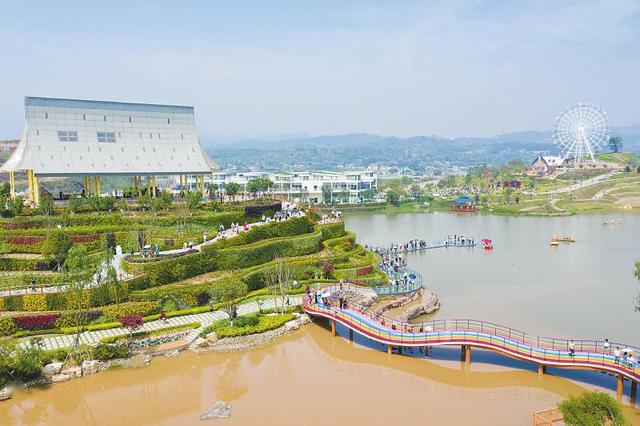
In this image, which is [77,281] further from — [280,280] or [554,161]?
[554,161]

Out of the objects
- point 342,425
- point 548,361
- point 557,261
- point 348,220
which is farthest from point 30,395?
point 348,220

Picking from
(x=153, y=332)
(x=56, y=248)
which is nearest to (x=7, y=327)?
(x=56, y=248)

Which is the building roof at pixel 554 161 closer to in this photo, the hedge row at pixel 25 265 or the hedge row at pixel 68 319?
the hedge row at pixel 68 319

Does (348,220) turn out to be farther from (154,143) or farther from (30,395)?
(30,395)

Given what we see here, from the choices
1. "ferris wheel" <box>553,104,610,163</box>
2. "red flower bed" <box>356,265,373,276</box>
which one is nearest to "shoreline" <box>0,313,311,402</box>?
"red flower bed" <box>356,265,373,276</box>

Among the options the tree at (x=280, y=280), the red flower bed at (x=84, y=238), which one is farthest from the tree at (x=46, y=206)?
the tree at (x=280, y=280)

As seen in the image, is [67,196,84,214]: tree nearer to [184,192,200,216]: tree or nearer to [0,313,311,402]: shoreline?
[184,192,200,216]: tree

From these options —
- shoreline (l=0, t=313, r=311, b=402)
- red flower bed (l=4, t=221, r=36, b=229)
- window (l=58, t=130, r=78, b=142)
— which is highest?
window (l=58, t=130, r=78, b=142)
